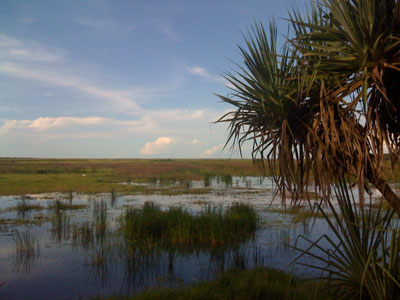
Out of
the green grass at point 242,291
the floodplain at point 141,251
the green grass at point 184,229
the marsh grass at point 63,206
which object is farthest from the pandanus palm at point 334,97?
the marsh grass at point 63,206

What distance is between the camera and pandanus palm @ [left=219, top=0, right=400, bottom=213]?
151 inches

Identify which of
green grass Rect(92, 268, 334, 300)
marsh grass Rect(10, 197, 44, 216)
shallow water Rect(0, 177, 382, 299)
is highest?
marsh grass Rect(10, 197, 44, 216)

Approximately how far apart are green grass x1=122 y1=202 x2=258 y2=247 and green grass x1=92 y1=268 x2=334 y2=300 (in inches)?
130

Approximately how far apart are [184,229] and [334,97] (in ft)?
22.4

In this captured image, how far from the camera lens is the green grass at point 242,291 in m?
5.55

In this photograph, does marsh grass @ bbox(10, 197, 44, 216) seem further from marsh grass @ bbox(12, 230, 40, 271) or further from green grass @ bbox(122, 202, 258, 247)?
green grass @ bbox(122, 202, 258, 247)

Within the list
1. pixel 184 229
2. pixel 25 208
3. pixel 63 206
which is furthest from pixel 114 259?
pixel 25 208

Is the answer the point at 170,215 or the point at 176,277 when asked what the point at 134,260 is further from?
the point at 170,215

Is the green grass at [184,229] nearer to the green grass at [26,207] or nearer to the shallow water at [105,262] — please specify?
the shallow water at [105,262]

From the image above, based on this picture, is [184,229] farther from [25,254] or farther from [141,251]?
[25,254]

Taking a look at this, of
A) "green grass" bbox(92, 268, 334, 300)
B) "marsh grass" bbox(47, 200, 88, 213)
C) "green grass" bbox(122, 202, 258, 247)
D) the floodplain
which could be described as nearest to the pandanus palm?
the floodplain

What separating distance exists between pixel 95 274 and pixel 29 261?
7.06 feet

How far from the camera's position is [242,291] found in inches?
226

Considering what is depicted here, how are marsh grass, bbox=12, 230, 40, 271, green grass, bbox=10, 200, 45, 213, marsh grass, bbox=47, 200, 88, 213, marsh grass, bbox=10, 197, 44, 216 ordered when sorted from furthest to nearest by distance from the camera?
marsh grass, bbox=47, 200, 88, 213 < green grass, bbox=10, 200, 45, 213 < marsh grass, bbox=10, 197, 44, 216 < marsh grass, bbox=12, 230, 40, 271
